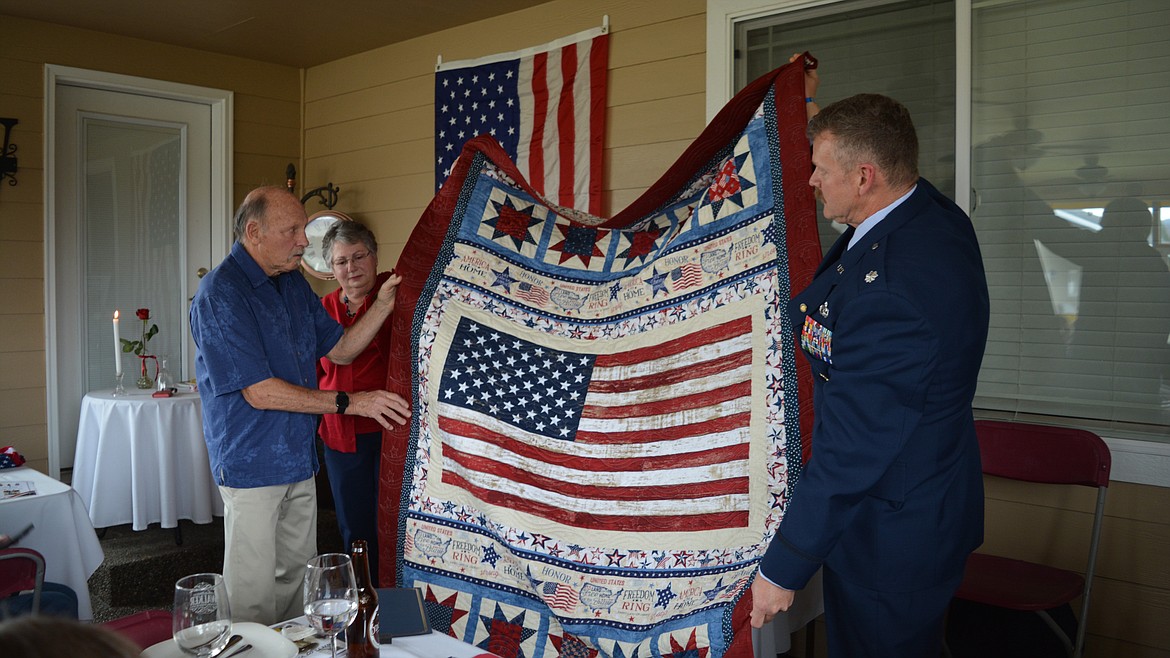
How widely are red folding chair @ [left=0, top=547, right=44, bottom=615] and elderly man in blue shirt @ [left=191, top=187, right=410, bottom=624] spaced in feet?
1.37

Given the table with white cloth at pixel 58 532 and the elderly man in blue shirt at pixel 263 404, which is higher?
the elderly man in blue shirt at pixel 263 404

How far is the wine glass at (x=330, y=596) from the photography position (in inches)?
45.0

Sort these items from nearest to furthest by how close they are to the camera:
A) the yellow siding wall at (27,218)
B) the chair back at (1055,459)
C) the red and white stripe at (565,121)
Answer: the chair back at (1055,459) < the red and white stripe at (565,121) < the yellow siding wall at (27,218)

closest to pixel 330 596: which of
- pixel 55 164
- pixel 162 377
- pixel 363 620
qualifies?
Result: pixel 363 620

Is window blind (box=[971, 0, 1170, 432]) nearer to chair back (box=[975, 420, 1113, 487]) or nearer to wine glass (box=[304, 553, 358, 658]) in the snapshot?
chair back (box=[975, 420, 1113, 487])

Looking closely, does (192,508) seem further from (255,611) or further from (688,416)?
(688,416)

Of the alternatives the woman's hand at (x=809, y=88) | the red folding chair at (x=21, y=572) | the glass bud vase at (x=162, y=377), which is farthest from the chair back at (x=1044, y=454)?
the glass bud vase at (x=162, y=377)

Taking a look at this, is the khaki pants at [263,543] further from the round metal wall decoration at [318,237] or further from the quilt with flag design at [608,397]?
the round metal wall decoration at [318,237]

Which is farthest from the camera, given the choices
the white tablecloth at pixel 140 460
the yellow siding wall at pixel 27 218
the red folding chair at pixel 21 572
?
the yellow siding wall at pixel 27 218

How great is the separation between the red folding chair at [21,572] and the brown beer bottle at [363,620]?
44.0 inches

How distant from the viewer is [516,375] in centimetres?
221

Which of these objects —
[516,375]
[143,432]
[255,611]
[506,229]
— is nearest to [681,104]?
[506,229]

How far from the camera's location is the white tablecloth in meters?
3.77

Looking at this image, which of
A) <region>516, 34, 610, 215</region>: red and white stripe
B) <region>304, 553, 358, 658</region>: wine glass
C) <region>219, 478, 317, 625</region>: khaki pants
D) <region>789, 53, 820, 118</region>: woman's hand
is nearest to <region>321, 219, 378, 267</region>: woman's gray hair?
<region>219, 478, 317, 625</region>: khaki pants
